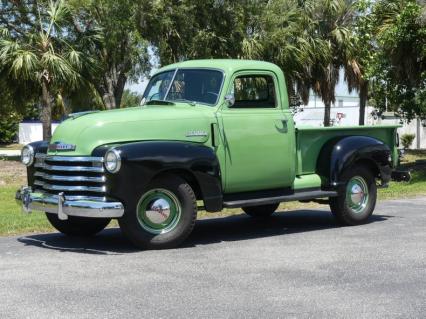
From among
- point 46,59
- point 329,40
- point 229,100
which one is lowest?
point 229,100

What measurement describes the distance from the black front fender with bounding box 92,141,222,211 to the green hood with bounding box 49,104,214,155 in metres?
0.13

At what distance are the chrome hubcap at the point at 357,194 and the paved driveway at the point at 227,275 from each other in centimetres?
46

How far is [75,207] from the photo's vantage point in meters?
7.71

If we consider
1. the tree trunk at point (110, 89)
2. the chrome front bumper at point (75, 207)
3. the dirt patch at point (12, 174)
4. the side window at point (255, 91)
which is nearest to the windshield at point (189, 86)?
the side window at point (255, 91)

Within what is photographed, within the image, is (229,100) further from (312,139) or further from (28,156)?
(28,156)

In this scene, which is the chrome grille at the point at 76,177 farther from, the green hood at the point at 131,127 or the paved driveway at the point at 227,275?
the paved driveway at the point at 227,275

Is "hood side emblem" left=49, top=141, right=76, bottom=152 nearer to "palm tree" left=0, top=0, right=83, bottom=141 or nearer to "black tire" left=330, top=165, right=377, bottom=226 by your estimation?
"black tire" left=330, top=165, right=377, bottom=226

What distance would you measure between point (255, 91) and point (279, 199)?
4.94 feet

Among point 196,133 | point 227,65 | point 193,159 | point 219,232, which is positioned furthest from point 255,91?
point 219,232

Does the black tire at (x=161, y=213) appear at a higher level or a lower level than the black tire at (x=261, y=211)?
higher

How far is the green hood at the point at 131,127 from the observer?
798 centimetres

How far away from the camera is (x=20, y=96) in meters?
24.6

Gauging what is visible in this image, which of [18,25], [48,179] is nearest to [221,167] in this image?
[48,179]

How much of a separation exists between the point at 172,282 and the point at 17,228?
4.18 meters
